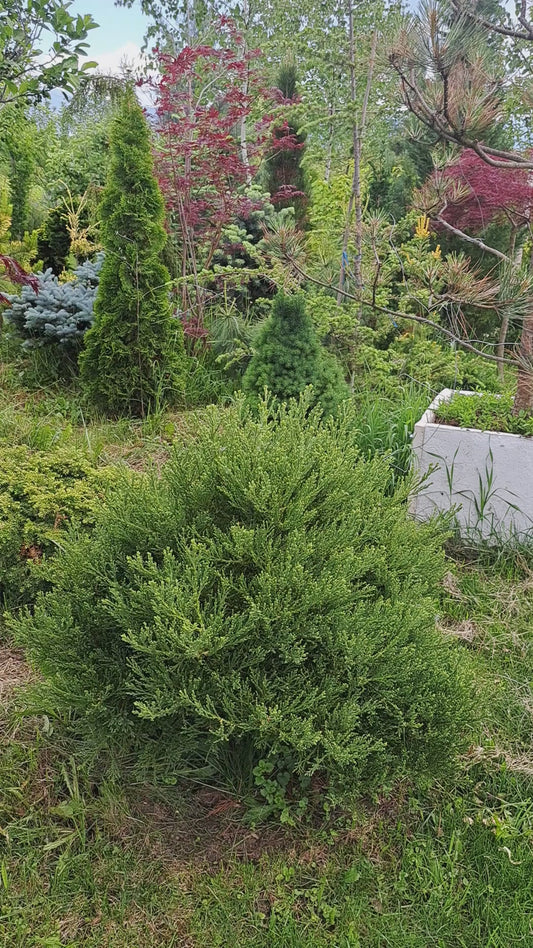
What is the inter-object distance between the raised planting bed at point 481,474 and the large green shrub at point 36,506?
147cm

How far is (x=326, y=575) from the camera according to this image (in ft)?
5.05

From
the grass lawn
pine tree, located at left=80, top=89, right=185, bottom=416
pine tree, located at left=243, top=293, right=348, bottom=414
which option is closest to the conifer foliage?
pine tree, located at left=80, top=89, right=185, bottom=416

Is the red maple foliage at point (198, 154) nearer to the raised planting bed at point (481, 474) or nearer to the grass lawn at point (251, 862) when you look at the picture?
the raised planting bed at point (481, 474)

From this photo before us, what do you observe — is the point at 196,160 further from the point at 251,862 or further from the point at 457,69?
the point at 251,862

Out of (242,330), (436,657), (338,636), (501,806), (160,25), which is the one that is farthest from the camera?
(160,25)

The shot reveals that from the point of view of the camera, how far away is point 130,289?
3977 millimetres

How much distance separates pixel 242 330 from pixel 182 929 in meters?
3.83

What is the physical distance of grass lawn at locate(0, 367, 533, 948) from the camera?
146 centimetres

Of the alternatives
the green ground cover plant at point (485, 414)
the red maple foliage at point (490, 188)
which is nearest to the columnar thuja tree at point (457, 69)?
Answer: the green ground cover plant at point (485, 414)

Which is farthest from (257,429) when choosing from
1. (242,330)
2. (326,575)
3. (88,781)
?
(242,330)

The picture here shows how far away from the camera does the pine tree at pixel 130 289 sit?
3973 mm

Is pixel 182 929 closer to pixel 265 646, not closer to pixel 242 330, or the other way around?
pixel 265 646

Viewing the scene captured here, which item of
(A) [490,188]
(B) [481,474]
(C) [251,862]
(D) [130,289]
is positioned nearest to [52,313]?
(D) [130,289]

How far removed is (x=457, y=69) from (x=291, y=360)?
57.8 inches
